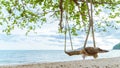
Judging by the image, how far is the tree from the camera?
6.65m

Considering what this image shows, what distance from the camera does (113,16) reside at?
712 centimetres

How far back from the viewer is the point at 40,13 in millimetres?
6988

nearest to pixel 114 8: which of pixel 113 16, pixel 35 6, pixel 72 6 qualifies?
pixel 113 16

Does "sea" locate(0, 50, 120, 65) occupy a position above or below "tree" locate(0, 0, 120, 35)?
below

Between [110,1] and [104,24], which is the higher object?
[110,1]

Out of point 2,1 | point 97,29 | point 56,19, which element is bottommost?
point 97,29

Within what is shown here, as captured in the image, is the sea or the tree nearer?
the tree

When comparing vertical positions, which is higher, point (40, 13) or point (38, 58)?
point (40, 13)

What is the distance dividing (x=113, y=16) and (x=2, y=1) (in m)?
2.66

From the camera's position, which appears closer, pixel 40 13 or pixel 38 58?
pixel 40 13

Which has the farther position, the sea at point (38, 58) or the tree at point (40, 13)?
the sea at point (38, 58)

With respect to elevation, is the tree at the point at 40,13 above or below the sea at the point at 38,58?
above

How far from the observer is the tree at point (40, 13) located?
6.65 metres

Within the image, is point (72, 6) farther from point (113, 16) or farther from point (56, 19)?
point (113, 16)
